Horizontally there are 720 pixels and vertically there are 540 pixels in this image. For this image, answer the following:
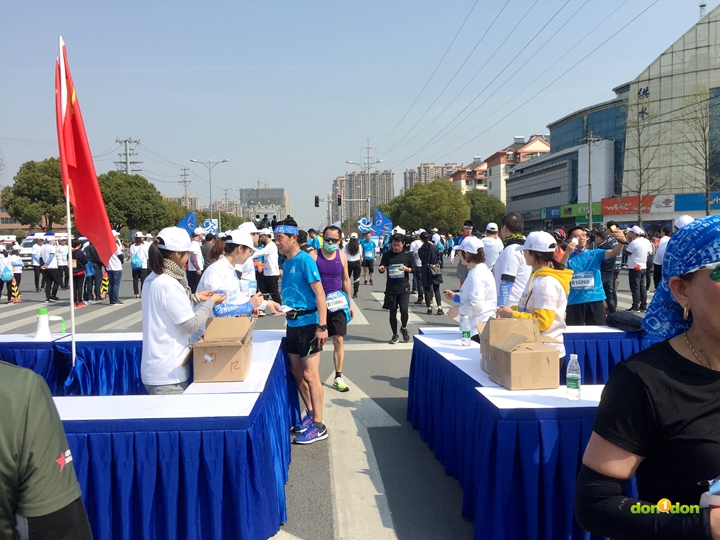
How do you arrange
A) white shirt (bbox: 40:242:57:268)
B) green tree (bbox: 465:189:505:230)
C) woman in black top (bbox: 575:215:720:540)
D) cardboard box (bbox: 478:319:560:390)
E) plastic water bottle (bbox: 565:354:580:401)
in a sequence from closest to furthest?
woman in black top (bbox: 575:215:720:540) → plastic water bottle (bbox: 565:354:580:401) → cardboard box (bbox: 478:319:560:390) → white shirt (bbox: 40:242:57:268) → green tree (bbox: 465:189:505:230)

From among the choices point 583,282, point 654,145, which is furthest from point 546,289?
point 654,145

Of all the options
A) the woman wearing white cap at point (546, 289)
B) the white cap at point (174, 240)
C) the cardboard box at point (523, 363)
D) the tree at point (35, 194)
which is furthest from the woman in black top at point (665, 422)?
the tree at point (35, 194)

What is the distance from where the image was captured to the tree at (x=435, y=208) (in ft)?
209

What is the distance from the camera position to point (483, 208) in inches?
3307

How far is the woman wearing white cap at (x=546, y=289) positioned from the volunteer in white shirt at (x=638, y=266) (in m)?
9.58

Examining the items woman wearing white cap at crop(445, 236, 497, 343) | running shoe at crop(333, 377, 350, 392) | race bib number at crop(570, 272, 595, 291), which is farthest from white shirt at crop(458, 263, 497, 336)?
race bib number at crop(570, 272, 595, 291)

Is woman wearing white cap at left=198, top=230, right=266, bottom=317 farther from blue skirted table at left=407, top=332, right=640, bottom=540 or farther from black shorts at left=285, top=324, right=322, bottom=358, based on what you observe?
blue skirted table at left=407, top=332, right=640, bottom=540

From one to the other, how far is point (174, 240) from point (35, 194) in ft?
186

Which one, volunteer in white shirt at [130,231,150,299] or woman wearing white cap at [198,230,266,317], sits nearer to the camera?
woman wearing white cap at [198,230,266,317]

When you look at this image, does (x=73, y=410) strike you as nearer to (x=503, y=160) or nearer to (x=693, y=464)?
(x=693, y=464)

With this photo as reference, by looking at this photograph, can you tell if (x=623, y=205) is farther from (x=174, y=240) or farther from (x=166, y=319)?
(x=166, y=319)

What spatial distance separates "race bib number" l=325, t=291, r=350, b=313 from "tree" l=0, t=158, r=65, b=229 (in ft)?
170

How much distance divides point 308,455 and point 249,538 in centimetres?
190

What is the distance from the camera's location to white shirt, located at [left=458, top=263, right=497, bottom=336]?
5.41 meters
